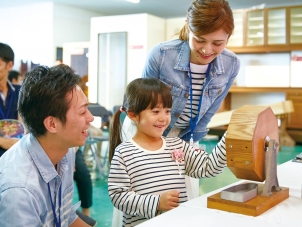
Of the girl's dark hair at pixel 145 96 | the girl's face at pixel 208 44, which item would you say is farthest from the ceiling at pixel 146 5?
the girl's dark hair at pixel 145 96

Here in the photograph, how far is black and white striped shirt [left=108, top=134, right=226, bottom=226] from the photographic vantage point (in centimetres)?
145

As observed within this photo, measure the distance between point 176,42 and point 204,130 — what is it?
1.50 feet

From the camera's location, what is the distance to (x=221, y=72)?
1.89 metres

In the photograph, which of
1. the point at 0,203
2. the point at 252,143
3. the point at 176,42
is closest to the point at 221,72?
the point at 176,42

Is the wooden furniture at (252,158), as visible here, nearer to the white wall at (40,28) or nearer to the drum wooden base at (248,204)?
the drum wooden base at (248,204)

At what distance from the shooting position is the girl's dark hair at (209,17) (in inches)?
63.1

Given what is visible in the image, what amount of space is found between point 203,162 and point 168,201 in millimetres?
294

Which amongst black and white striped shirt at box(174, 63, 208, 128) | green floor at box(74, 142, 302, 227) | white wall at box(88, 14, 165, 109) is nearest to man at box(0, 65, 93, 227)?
black and white striped shirt at box(174, 63, 208, 128)

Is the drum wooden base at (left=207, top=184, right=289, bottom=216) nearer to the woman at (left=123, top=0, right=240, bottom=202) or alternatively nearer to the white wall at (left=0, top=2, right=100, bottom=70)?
the woman at (left=123, top=0, right=240, bottom=202)

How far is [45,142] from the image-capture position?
130 centimetres

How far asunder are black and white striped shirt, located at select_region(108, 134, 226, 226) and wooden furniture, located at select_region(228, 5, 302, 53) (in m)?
6.91

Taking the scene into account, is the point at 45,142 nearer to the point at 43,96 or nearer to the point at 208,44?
the point at 43,96

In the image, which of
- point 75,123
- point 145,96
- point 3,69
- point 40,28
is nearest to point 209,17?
point 145,96

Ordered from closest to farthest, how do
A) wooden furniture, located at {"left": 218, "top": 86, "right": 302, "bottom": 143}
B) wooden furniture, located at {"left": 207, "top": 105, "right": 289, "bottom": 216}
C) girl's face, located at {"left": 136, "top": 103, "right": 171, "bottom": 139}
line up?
wooden furniture, located at {"left": 207, "top": 105, "right": 289, "bottom": 216}
girl's face, located at {"left": 136, "top": 103, "right": 171, "bottom": 139}
wooden furniture, located at {"left": 218, "top": 86, "right": 302, "bottom": 143}
